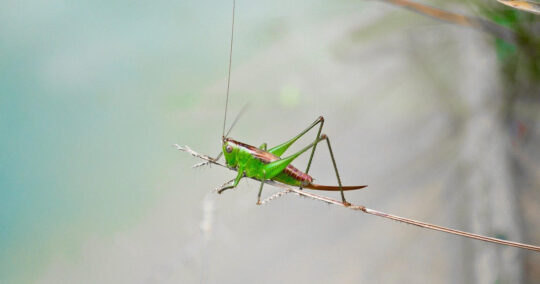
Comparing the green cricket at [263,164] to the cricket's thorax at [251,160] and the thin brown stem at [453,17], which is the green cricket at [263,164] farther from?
the thin brown stem at [453,17]

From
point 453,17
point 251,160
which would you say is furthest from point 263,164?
point 453,17

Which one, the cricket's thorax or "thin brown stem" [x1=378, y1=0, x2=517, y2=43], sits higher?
"thin brown stem" [x1=378, y1=0, x2=517, y2=43]

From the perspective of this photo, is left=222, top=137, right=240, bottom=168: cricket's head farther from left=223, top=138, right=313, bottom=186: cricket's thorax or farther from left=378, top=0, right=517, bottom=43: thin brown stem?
left=378, top=0, right=517, bottom=43: thin brown stem

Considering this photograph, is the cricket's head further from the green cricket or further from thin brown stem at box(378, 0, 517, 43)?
thin brown stem at box(378, 0, 517, 43)

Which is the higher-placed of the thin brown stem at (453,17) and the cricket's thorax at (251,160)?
the thin brown stem at (453,17)

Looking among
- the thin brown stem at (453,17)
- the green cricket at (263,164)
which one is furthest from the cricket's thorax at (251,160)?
the thin brown stem at (453,17)

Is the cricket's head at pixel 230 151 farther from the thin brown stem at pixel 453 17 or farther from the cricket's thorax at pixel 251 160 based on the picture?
the thin brown stem at pixel 453 17

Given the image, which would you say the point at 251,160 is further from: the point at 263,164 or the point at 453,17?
the point at 453,17

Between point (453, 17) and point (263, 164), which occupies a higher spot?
point (453, 17)

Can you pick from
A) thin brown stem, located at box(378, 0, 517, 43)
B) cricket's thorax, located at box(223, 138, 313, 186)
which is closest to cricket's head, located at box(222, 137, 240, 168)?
cricket's thorax, located at box(223, 138, 313, 186)

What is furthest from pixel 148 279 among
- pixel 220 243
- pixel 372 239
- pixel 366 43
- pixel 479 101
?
pixel 479 101
